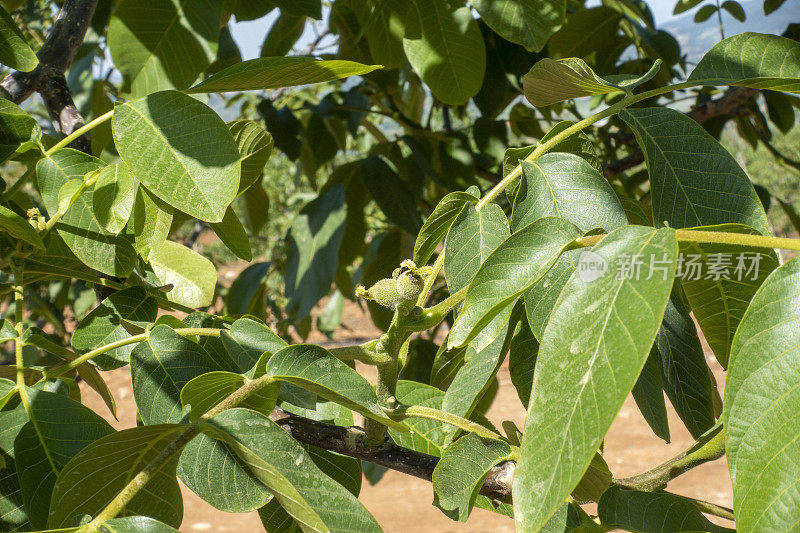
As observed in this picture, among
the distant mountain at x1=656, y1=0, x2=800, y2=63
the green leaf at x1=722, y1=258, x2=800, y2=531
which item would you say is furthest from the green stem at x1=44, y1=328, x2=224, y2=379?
the distant mountain at x1=656, y1=0, x2=800, y2=63

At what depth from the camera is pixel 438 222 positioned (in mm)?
521

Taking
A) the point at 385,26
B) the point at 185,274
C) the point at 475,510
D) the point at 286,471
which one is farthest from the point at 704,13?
the point at 475,510

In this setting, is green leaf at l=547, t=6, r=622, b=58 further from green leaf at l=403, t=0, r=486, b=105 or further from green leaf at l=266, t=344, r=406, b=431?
green leaf at l=266, t=344, r=406, b=431

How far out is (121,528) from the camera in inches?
12.7

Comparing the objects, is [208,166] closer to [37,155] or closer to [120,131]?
[120,131]

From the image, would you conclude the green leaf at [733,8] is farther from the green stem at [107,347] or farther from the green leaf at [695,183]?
the green stem at [107,347]

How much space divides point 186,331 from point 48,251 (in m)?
0.22

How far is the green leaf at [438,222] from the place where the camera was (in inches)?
20.1

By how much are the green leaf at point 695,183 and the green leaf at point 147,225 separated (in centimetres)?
35

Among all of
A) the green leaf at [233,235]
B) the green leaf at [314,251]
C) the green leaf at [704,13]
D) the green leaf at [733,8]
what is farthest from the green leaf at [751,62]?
the green leaf at [704,13]

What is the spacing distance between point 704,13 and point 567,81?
1575 millimetres

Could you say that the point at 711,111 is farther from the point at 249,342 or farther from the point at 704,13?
the point at 249,342

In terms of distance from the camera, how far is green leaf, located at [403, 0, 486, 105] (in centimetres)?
88

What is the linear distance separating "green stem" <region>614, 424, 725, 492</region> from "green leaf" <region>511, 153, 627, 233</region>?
140mm
